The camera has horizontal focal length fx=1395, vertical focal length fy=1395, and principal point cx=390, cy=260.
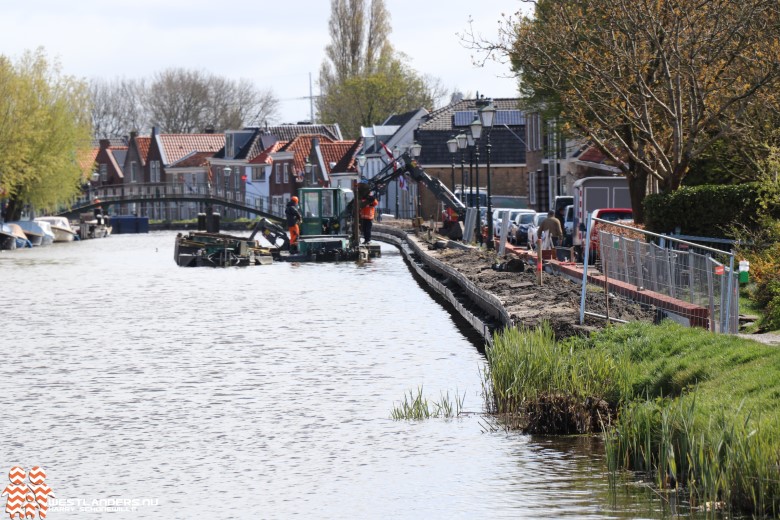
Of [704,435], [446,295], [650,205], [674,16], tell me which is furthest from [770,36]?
[704,435]

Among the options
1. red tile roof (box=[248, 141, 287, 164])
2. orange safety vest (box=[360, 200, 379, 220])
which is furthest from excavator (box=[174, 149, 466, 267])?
red tile roof (box=[248, 141, 287, 164])

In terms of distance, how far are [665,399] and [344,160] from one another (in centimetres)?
9256

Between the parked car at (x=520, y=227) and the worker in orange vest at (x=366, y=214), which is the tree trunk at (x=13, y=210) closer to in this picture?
the worker in orange vest at (x=366, y=214)

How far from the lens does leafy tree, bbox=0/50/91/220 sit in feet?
256

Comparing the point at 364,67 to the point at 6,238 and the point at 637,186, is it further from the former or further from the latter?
the point at 637,186

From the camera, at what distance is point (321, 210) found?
58344 mm

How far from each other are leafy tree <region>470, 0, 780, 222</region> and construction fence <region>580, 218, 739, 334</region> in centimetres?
877

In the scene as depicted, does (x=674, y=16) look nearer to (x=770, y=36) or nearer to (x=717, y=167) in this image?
(x=770, y=36)

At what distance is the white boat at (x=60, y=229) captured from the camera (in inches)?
3388

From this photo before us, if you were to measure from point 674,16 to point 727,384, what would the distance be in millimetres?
18619

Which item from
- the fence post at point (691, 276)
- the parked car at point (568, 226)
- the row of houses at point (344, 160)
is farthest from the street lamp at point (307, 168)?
the fence post at point (691, 276)

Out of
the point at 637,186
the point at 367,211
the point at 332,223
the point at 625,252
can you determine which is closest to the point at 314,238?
the point at 332,223

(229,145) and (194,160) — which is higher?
(229,145)

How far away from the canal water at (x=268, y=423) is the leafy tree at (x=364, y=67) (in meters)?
78.2
